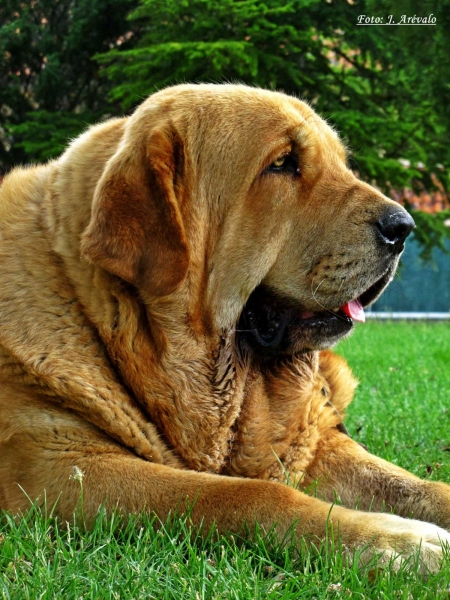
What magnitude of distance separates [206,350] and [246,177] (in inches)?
24.0

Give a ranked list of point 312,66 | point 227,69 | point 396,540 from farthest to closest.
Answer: point 312,66 → point 227,69 → point 396,540

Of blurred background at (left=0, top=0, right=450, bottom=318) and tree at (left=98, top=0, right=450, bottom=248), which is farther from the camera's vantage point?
blurred background at (left=0, top=0, right=450, bottom=318)

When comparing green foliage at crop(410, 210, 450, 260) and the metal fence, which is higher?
green foliage at crop(410, 210, 450, 260)

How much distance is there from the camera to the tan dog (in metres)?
2.52

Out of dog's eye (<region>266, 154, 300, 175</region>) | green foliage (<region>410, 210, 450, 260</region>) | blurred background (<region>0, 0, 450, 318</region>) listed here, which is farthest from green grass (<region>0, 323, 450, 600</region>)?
green foliage (<region>410, 210, 450, 260</region>)

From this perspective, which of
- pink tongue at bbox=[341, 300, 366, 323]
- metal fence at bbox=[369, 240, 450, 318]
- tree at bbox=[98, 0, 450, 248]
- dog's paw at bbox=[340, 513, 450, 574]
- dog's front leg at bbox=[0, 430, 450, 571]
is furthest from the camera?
metal fence at bbox=[369, 240, 450, 318]

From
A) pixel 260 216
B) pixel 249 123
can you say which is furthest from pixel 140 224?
pixel 249 123

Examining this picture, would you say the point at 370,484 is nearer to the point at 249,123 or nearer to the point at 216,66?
the point at 249,123

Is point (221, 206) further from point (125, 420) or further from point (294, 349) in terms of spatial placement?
point (125, 420)

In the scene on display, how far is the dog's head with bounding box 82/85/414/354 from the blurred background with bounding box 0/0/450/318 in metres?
6.03

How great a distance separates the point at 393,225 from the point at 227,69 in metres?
8.03

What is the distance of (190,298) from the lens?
2703 mm

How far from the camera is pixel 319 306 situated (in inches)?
108

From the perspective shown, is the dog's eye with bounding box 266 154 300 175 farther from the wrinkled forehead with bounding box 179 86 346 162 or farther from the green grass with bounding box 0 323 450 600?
the green grass with bounding box 0 323 450 600
